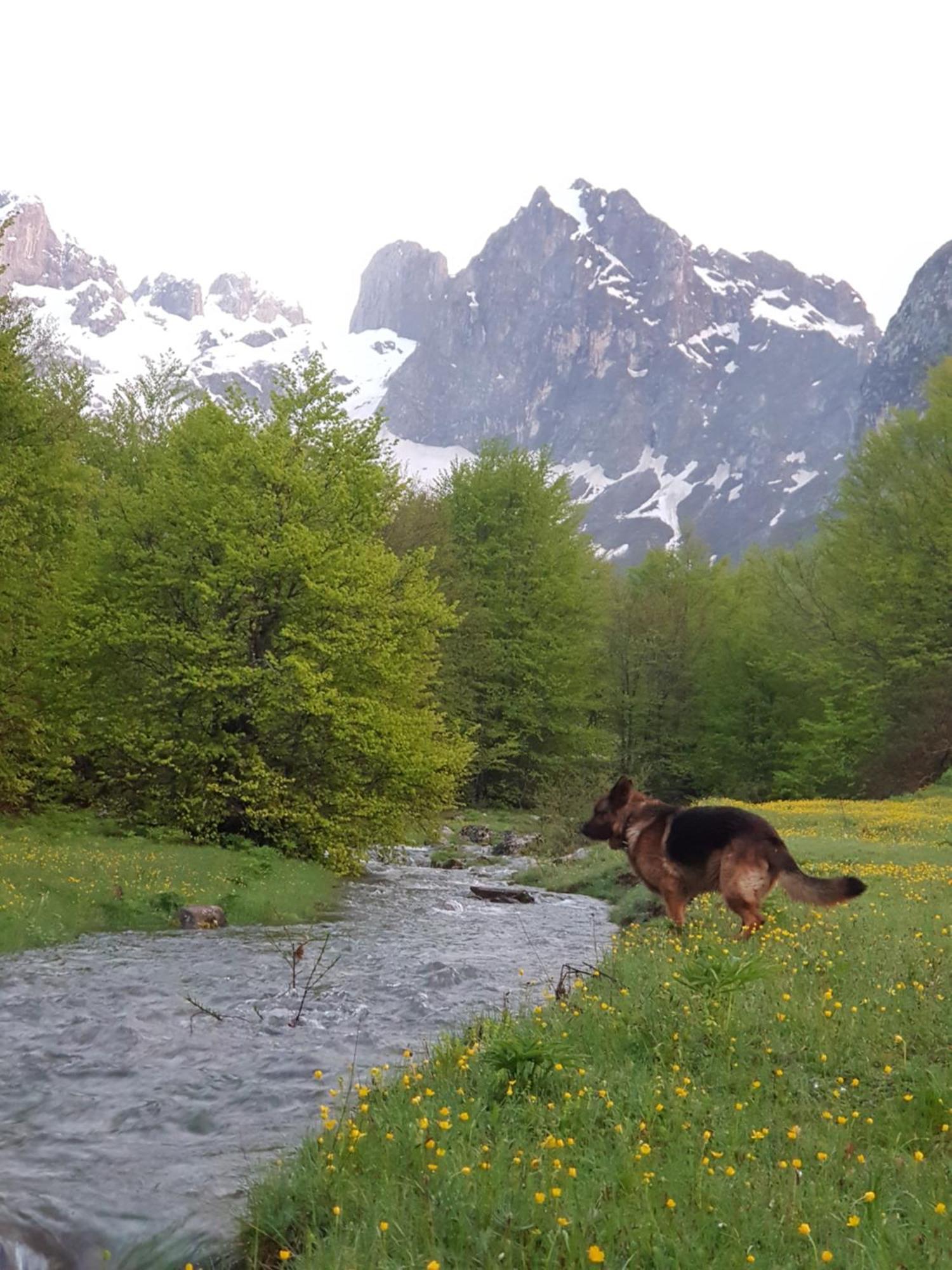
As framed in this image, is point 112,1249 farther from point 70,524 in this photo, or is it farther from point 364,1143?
point 70,524

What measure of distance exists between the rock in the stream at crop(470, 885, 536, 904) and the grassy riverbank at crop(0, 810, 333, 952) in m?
3.44

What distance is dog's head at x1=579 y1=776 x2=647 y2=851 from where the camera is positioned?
1249 centimetres

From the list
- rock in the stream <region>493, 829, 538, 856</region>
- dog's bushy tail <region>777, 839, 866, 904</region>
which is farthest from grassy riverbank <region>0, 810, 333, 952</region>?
rock in the stream <region>493, 829, 538, 856</region>

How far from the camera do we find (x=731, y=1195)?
4656mm

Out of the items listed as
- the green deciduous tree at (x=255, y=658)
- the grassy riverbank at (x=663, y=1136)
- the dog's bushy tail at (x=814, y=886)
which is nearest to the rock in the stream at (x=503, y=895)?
the green deciduous tree at (x=255, y=658)

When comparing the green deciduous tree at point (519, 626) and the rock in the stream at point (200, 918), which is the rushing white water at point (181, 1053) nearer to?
the rock in the stream at point (200, 918)

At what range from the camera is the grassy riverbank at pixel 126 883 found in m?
14.5

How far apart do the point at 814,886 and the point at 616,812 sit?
3.24 metres

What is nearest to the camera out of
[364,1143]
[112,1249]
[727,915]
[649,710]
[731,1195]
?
[731,1195]

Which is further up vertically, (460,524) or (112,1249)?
(460,524)

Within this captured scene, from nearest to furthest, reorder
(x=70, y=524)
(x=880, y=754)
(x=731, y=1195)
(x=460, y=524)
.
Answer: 1. (x=731, y=1195)
2. (x=70, y=524)
3. (x=880, y=754)
4. (x=460, y=524)

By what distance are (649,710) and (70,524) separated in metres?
34.0

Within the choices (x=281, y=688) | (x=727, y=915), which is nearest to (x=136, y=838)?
(x=281, y=688)

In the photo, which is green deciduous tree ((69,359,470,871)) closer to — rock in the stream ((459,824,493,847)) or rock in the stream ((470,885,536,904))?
rock in the stream ((470,885,536,904))
